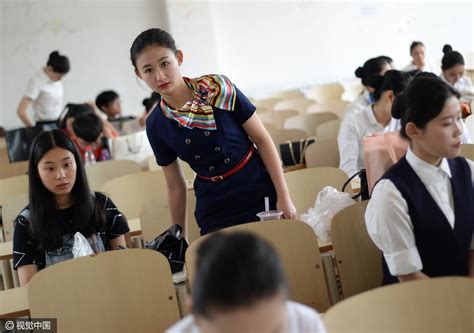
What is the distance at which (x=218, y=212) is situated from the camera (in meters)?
2.82

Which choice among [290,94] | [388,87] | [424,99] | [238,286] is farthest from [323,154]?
[290,94]

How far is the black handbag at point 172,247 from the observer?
264 cm

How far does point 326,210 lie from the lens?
9.18 feet

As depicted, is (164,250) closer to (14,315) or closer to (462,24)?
(14,315)

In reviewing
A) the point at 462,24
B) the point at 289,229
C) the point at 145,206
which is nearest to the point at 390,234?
the point at 289,229

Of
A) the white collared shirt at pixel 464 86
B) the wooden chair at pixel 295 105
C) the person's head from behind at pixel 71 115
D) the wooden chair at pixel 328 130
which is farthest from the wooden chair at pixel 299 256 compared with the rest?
the wooden chair at pixel 295 105

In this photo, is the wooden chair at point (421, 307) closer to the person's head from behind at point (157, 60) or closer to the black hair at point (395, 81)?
the person's head from behind at point (157, 60)

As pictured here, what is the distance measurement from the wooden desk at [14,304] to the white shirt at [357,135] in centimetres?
197

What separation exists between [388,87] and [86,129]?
2.27 meters

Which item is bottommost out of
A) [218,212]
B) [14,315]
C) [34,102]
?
[14,315]

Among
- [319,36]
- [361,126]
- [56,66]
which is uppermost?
[319,36]

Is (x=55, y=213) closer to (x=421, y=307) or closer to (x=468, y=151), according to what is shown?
(x=421, y=307)

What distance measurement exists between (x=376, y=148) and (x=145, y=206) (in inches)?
45.2

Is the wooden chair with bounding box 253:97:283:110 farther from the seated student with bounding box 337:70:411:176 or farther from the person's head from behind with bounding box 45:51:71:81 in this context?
the seated student with bounding box 337:70:411:176
